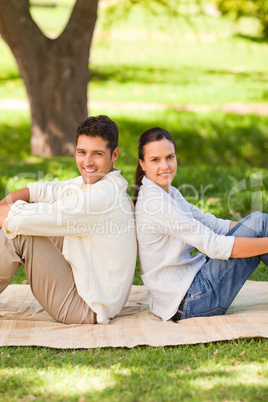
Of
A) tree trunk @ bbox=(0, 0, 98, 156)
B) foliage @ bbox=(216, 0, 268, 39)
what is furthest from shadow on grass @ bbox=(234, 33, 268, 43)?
tree trunk @ bbox=(0, 0, 98, 156)

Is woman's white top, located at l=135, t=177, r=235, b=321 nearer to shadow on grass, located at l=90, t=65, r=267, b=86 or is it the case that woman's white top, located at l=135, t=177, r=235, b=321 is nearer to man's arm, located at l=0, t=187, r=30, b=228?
man's arm, located at l=0, t=187, r=30, b=228

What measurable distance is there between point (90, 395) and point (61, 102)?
6.78 m

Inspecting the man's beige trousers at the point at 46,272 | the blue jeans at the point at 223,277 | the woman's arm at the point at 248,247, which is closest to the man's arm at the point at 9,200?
the man's beige trousers at the point at 46,272

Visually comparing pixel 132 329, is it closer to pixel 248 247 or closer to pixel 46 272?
pixel 46 272

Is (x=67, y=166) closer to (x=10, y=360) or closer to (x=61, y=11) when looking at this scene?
(x=10, y=360)

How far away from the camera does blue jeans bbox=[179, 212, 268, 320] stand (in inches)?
135

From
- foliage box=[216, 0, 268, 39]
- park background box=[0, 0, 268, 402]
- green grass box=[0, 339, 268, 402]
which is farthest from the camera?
foliage box=[216, 0, 268, 39]

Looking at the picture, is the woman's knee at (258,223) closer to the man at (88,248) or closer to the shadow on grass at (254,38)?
the man at (88,248)

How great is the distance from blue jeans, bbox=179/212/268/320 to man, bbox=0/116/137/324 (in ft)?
1.38

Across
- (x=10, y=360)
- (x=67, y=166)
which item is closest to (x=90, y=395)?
(x=10, y=360)

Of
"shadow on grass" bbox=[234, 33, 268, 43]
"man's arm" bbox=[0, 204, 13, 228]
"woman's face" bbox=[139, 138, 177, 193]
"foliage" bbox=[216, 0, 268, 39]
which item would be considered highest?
"shadow on grass" bbox=[234, 33, 268, 43]

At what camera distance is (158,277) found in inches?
137

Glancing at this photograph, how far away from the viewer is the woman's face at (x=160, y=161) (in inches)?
137

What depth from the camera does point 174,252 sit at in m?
3.46
